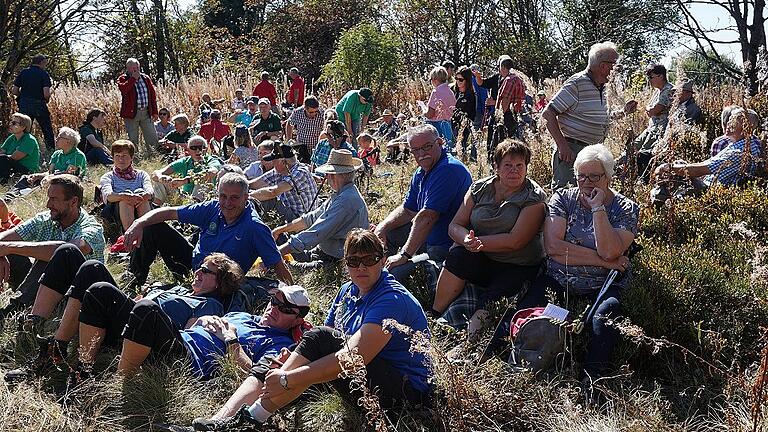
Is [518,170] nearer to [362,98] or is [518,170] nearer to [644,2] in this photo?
[362,98]

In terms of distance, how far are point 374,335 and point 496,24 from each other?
2054cm

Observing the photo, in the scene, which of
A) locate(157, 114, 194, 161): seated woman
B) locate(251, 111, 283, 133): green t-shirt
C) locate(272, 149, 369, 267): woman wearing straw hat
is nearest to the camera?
locate(272, 149, 369, 267): woman wearing straw hat

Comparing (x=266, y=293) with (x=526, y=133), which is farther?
(x=526, y=133)

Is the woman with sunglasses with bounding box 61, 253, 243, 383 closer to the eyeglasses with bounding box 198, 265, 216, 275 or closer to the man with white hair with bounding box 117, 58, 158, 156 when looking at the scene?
the eyeglasses with bounding box 198, 265, 216, 275

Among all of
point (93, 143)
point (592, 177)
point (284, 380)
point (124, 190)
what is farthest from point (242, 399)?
point (93, 143)

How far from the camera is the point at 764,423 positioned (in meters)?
3.08

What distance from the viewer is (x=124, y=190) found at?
23.4ft

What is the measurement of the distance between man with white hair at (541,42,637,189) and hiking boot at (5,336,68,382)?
3.59 meters

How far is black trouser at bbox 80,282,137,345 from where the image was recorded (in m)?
4.05

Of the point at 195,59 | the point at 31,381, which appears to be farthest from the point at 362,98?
the point at 195,59

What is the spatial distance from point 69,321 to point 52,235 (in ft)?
3.37

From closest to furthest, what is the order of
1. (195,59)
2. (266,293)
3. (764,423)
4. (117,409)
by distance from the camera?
(764,423), (117,409), (266,293), (195,59)

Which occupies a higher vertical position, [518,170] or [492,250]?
[518,170]

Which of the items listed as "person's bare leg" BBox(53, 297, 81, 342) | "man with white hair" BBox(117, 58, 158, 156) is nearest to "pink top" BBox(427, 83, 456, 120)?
"man with white hair" BBox(117, 58, 158, 156)
